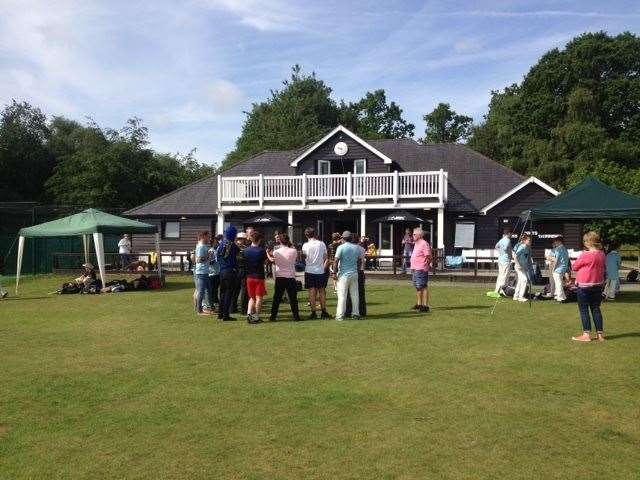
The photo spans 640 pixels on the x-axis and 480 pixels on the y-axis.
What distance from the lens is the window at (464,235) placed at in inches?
1076

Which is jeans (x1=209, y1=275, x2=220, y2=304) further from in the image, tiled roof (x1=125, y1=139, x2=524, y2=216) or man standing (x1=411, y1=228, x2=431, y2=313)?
tiled roof (x1=125, y1=139, x2=524, y2=216)

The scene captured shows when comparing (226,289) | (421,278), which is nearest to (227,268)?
(226,289)

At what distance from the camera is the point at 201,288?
40.9ft

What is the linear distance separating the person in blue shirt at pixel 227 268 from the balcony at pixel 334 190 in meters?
15.6

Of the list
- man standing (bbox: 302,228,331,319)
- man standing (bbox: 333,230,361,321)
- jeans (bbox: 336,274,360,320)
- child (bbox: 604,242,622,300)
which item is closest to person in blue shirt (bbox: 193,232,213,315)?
→ man standing (bbox: 302,228,331,319)

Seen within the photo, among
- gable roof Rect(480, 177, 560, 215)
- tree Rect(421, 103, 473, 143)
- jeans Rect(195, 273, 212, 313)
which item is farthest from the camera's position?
tree Rect(421, 103, 473, 143)

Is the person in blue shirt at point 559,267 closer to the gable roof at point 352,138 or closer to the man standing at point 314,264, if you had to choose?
the man standing at point 314,264

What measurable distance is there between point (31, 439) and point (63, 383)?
1887mm

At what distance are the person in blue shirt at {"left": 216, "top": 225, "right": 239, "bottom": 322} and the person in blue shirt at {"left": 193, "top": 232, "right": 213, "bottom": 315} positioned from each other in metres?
0.70

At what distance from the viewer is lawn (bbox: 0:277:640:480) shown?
4.49 metres

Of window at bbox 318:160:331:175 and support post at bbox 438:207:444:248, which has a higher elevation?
window at bbox 318:160:331:175

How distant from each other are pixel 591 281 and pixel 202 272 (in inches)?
280

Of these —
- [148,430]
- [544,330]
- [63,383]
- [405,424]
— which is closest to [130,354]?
[63,383]

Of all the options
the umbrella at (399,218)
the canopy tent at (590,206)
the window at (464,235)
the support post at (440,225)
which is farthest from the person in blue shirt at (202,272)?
the window at (464,235)
